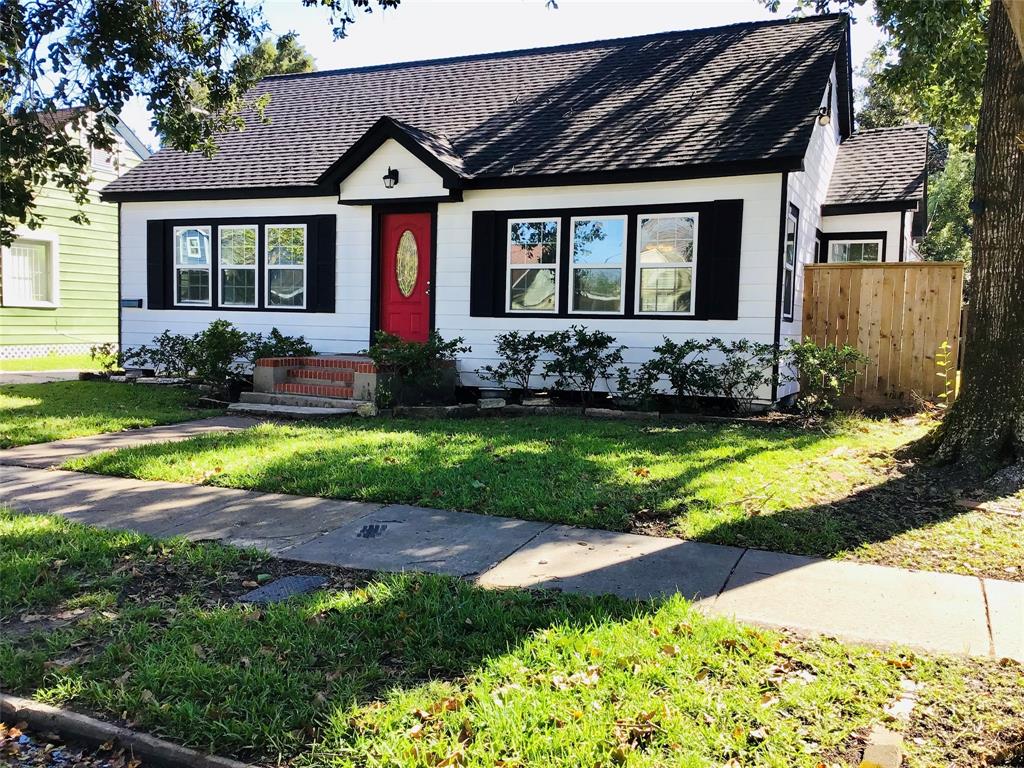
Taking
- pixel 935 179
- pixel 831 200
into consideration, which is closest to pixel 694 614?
pixel 831 200

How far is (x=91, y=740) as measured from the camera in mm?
3023

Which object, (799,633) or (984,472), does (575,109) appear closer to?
(984,472)

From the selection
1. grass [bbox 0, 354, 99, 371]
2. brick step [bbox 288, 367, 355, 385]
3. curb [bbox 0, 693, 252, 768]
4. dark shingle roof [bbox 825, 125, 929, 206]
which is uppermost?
dark shingle roof [bbox 825, 125, 929, 206]

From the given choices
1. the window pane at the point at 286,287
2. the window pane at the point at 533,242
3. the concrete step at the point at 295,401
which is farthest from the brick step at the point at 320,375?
the window pane at the point at 533,242

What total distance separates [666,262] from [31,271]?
16.0 metres

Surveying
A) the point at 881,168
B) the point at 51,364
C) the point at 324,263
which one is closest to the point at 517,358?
the point at 324,263

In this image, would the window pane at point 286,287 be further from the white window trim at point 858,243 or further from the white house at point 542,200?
the white window trim at point 858,243

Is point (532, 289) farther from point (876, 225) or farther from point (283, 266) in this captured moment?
point (876, 225)

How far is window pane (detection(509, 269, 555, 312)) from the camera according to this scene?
11578mm

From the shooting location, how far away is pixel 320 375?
38.0 feet

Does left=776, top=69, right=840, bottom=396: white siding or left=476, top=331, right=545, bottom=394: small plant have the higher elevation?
left=776, top=69, right=840, bottom=396: white siding

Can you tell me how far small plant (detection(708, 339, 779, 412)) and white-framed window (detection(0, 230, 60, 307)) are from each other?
16385 millimetres

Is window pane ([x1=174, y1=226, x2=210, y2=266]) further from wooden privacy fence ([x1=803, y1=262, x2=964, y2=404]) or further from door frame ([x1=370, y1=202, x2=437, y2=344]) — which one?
wooden privacy fence ([x1=803, y1=262, x2=964, y2=404])

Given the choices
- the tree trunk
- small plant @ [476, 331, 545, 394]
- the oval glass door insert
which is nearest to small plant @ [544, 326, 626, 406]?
small plant @ [476, 331, 545, 394]
